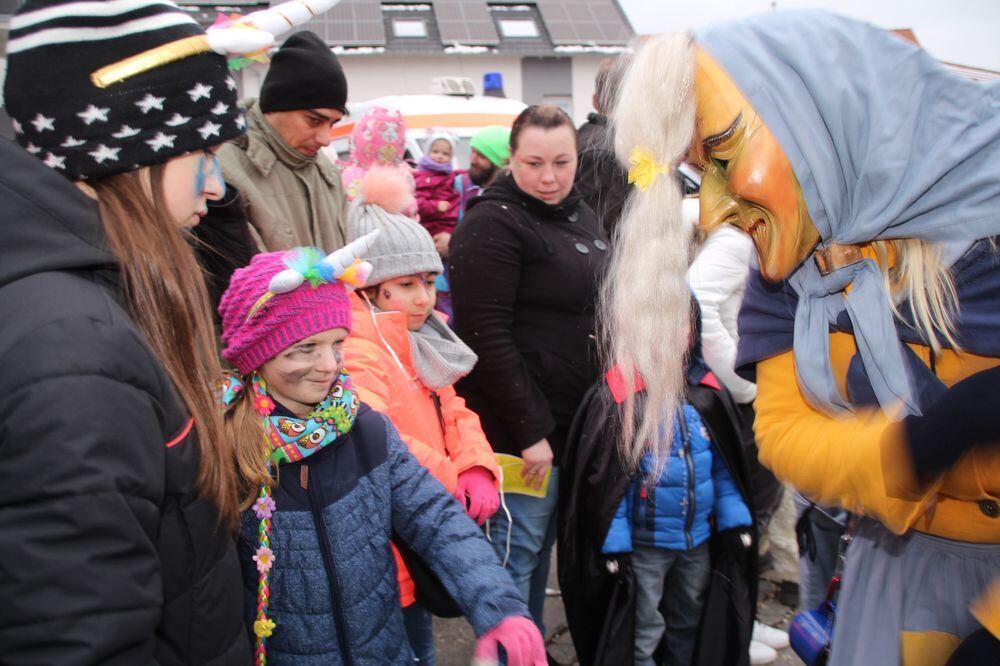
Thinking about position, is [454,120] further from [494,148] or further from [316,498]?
[316,498]

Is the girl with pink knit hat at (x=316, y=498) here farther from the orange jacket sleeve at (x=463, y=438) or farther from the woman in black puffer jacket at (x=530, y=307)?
the woman in black puffer jacket at (x=530, y=307)

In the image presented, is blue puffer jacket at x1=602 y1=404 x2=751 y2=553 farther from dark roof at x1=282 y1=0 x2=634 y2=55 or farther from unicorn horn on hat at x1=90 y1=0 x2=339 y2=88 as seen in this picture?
dark roof at x1=282 y1=0 x2=634 y2=55

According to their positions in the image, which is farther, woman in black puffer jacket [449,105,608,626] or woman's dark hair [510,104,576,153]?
woman's dark hair [510,104,576,153]

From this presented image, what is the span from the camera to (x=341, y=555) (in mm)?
1711

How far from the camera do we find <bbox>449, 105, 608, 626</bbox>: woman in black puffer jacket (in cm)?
255

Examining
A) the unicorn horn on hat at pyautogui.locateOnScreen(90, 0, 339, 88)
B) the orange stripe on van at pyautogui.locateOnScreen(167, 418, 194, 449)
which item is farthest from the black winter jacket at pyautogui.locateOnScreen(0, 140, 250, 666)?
the unicorn horn on hat at pyautogui.locateOnScreen(90, 0, 339, 88)

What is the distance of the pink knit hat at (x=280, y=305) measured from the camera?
1.73 metres

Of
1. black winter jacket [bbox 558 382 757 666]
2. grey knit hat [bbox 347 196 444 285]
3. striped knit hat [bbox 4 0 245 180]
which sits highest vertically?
striped knit hat [bbox 4 0 245 180]

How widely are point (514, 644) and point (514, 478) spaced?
3.79ft

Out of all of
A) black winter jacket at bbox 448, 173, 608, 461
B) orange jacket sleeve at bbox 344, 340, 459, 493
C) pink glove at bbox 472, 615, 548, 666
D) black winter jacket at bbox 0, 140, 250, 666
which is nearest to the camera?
black winter jacket at bbox 0, 140, 250, 666

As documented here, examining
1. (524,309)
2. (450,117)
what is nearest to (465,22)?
(450,117)

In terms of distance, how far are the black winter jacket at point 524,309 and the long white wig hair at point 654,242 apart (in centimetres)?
80

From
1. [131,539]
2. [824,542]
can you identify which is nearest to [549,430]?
[824,542]

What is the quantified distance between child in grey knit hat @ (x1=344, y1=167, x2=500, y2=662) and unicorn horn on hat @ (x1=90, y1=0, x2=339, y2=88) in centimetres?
110
